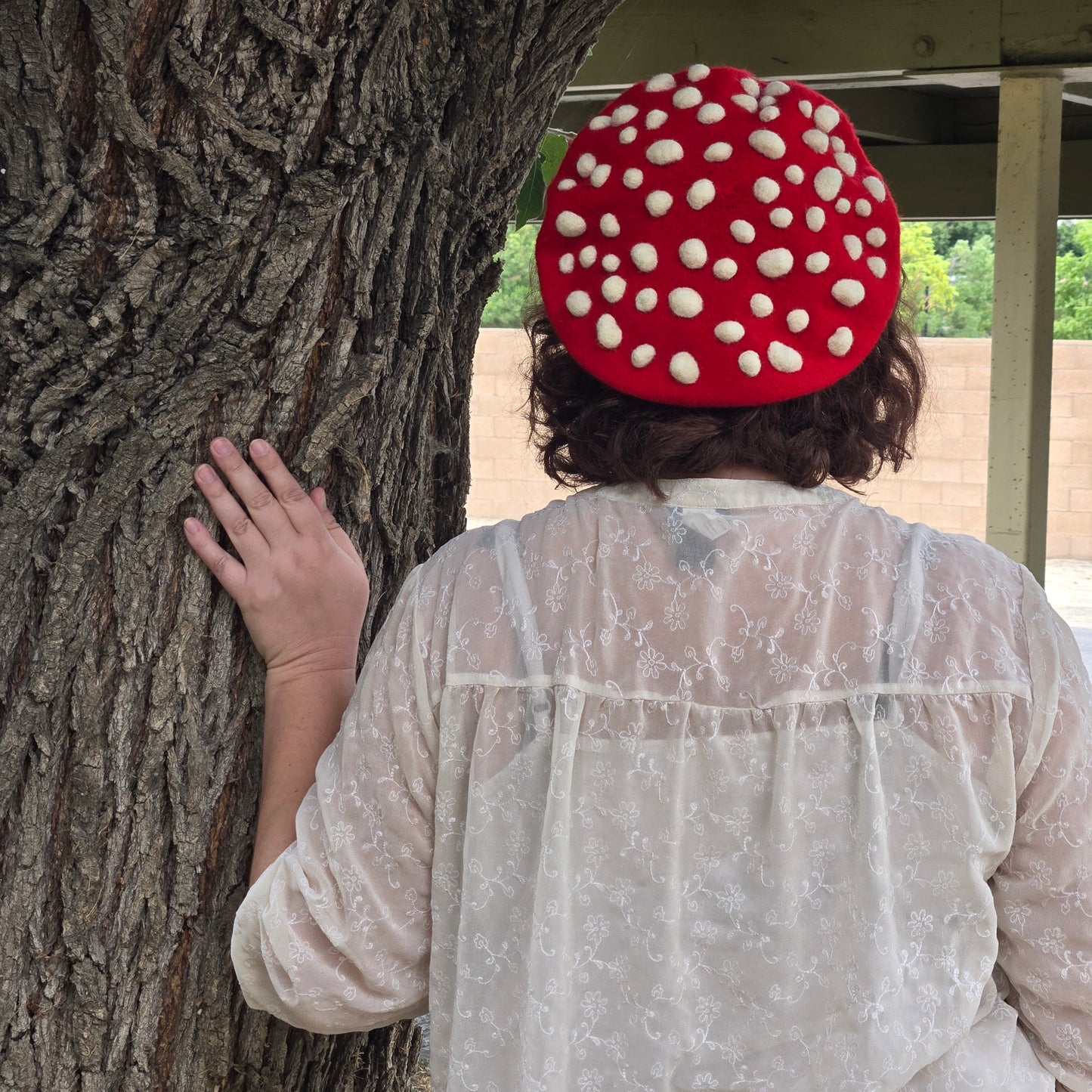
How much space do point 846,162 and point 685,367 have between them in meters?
0.25

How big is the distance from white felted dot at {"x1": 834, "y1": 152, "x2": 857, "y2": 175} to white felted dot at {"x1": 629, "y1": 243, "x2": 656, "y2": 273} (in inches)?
7.7

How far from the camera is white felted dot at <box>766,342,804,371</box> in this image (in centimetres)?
113

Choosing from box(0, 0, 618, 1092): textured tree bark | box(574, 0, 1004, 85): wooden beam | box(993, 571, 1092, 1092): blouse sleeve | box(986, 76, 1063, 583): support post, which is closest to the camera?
box(993, 571, 1092, 1092): blouse sleeve

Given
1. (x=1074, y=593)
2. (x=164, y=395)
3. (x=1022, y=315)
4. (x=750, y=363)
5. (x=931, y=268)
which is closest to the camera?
(x=750, y=363)

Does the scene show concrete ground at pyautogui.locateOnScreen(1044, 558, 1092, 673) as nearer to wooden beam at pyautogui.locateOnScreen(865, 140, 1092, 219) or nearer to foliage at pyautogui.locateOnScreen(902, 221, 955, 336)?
wooden beam at pyautogui.locateOnScreen(865, 140, 1092, 219)

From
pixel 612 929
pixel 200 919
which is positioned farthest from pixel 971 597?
pixel 200 919

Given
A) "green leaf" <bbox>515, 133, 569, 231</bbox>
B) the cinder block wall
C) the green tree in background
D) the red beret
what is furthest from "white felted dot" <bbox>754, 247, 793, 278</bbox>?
the green tree in background

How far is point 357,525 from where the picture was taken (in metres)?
1.58

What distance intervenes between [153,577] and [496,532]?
42 centimetres

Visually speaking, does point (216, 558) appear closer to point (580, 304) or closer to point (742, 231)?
point (580, 304)

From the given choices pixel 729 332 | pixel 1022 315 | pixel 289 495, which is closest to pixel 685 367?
pixel 729 332

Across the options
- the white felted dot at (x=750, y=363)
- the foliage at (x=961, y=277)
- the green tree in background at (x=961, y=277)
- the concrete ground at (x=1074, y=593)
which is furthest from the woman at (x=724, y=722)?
the green tree in background at (x=961, y=277)

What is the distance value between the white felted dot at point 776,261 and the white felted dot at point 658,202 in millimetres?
97

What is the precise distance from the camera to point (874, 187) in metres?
1.21
